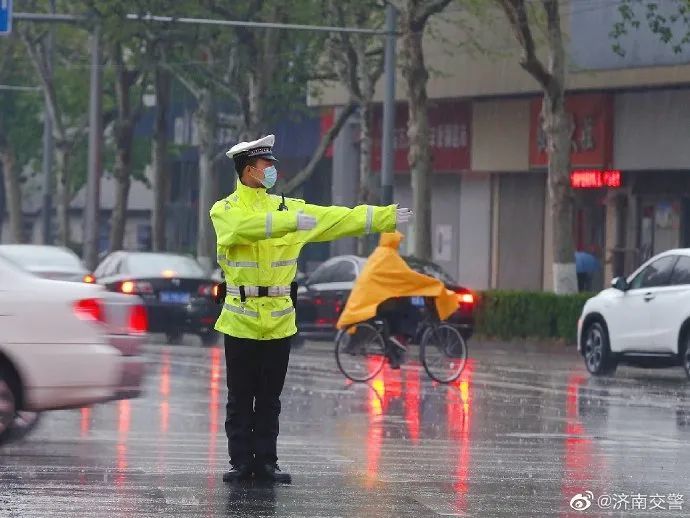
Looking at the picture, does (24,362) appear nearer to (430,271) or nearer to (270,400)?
(270,400)

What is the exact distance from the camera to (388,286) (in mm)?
20844

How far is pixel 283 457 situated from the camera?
11898mm

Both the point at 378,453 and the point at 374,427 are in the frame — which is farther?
the point at 374,427

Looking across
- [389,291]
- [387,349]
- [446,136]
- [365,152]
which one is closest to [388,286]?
[389,291]

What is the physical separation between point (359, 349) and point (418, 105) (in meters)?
12.8

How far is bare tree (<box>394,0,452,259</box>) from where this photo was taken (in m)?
32.7

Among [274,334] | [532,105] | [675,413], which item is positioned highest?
[532,105]

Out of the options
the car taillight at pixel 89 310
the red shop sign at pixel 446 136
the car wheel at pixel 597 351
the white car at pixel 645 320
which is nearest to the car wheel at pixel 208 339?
the car wheel at pixel 597 351

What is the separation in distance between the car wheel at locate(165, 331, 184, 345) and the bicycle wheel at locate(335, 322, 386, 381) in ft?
26.7

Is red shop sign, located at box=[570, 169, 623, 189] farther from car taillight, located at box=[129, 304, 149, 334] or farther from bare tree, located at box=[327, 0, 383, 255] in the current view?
car taillight, located at box=[129, 304, 149, 334]

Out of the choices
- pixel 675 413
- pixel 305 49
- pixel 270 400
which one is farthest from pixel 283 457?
pixel 305 49

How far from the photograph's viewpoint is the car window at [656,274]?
850 inches

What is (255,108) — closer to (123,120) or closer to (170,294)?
(123,120)

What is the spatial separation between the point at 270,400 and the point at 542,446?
3.23 meters
